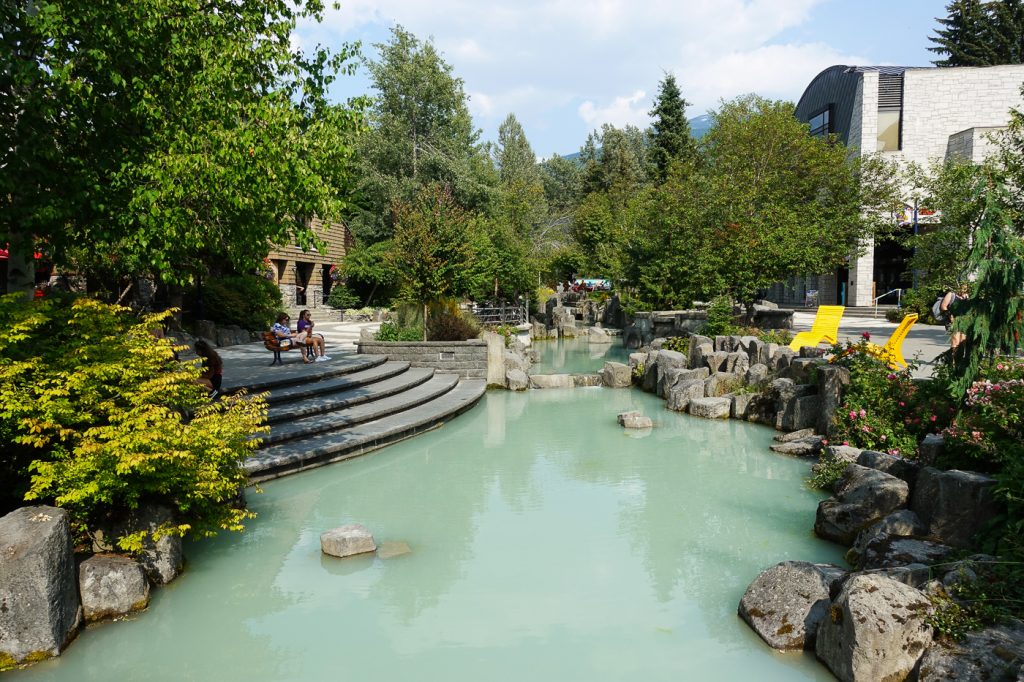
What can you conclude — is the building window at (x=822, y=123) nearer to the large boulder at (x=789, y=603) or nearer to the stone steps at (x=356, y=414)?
the stone steps at (x=356, y=414)

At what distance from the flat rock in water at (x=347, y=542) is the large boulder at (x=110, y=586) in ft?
5.15

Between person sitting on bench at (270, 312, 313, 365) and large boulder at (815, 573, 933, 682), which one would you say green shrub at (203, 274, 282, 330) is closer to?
person sitting on bench at (270, 312, 313, 365)

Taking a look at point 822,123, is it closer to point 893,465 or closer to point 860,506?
point 893,465

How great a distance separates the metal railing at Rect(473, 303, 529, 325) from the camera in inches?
969

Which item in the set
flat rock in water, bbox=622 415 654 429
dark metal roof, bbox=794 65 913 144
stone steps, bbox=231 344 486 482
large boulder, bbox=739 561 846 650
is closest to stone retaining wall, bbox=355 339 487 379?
stone steps, bbox=231 344 486 482

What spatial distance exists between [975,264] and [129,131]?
894 cm

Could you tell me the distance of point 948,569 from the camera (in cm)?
477

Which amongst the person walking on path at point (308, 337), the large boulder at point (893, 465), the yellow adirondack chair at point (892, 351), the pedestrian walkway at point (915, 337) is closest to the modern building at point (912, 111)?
the pedestrian walkway at point (915, 337)

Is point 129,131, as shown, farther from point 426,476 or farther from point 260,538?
point 426,476

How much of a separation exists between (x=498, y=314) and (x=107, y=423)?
21149 mm

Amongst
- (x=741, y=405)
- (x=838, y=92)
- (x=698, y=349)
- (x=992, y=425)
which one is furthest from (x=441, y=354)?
(x=838, y=92)

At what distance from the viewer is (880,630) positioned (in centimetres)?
410

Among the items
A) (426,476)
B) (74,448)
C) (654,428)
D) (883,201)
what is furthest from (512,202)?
(74,448)

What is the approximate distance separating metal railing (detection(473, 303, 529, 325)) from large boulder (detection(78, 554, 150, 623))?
1842 centimetres
